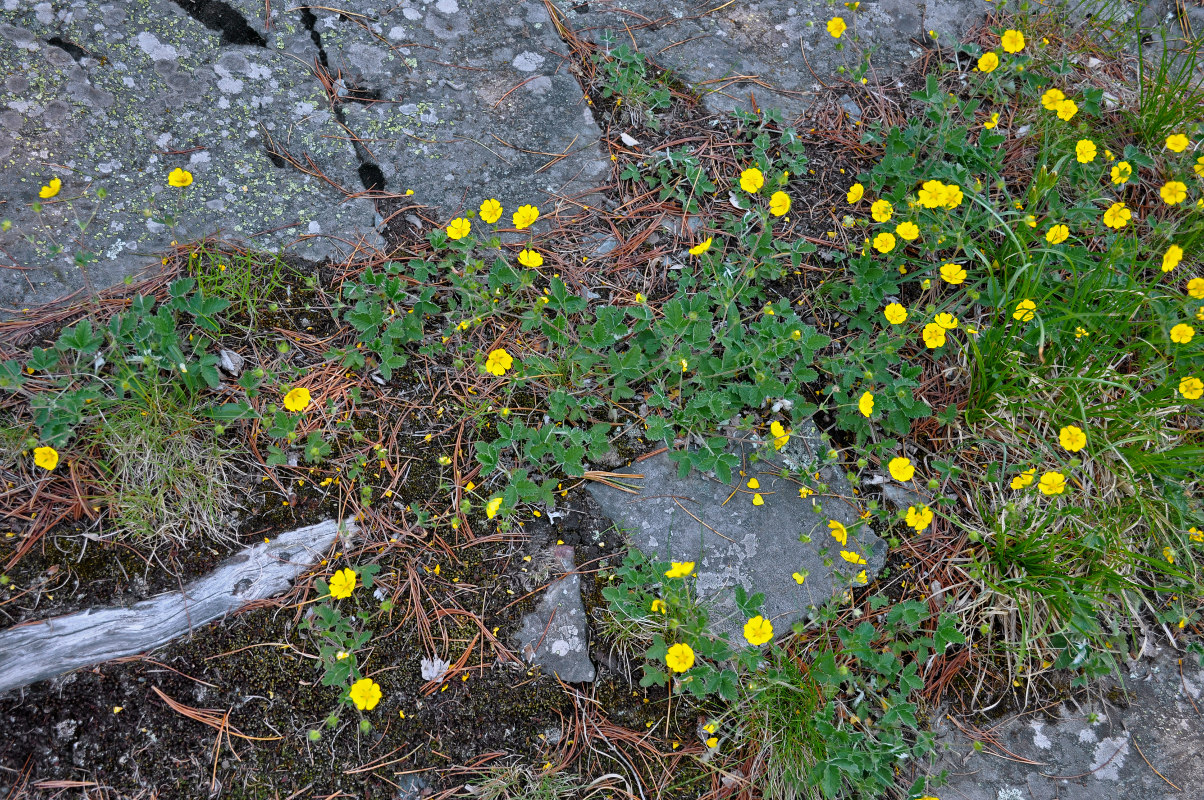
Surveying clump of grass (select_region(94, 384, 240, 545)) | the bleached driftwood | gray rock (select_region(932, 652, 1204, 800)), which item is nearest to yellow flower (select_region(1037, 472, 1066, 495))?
gray rock (select_region(932, 652, 1204, 800))

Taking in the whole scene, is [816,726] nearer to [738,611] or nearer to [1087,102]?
[738,611]

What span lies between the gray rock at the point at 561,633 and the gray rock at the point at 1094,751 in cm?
125

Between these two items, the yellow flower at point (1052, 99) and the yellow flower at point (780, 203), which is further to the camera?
the yellow flower at point (1052, 99)

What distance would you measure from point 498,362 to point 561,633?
0.98 metres

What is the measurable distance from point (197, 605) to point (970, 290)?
305 cm

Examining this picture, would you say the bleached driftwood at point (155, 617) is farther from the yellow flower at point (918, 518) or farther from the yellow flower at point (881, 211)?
the yellow flower at point (881, 211)

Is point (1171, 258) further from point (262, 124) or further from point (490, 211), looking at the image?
point (262, 124)

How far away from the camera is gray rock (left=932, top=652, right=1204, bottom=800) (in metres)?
2.21

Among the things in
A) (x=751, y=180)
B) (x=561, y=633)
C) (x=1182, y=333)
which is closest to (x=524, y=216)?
(x=751, y=180)

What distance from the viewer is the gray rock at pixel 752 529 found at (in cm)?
238

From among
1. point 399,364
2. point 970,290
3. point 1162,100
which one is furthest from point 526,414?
point 1162,100

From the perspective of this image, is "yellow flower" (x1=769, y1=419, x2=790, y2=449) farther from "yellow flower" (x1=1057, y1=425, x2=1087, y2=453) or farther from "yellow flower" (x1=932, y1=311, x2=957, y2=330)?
"yellow flower" (x1=1057, y1=425, x2=1087, y2=453)

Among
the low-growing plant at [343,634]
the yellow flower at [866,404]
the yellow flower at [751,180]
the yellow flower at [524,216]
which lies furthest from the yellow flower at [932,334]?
the low-growing plant at [343,634]

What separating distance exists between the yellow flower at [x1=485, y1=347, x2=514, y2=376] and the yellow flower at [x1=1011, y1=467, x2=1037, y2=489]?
1919 millimetres
